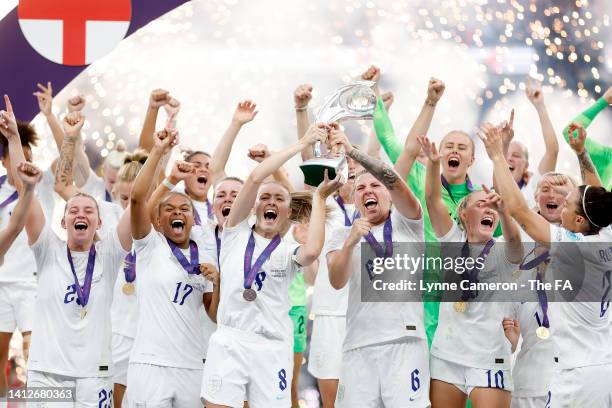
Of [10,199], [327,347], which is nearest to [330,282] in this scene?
[327,347]

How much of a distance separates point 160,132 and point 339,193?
1.79 metres

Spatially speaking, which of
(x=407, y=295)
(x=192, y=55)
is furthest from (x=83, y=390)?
(x=192, y=55)

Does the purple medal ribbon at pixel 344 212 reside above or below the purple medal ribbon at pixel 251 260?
above

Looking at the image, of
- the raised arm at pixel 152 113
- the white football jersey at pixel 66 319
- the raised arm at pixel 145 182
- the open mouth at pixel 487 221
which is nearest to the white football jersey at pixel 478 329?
the open mouth at pixel 487 221

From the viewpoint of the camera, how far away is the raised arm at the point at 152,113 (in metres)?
6.69

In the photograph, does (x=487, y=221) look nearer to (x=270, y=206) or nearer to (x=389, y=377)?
(x=389, y=377)

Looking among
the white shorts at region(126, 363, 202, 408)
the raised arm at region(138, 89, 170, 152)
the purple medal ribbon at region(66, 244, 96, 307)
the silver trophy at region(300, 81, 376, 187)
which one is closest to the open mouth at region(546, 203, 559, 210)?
the silver trophy at region(300, 81, 376, 187)

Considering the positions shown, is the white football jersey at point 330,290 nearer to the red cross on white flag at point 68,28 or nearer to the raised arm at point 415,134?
the raised arm at point 415,134

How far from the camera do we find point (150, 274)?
5715 millimetres

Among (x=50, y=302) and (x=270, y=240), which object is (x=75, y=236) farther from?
(x=270, y=240)

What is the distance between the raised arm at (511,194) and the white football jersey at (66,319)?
2188mm

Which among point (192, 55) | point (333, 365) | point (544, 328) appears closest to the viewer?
point (544, 328)

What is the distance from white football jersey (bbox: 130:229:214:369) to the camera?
566 centimetres

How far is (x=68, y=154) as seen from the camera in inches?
253
